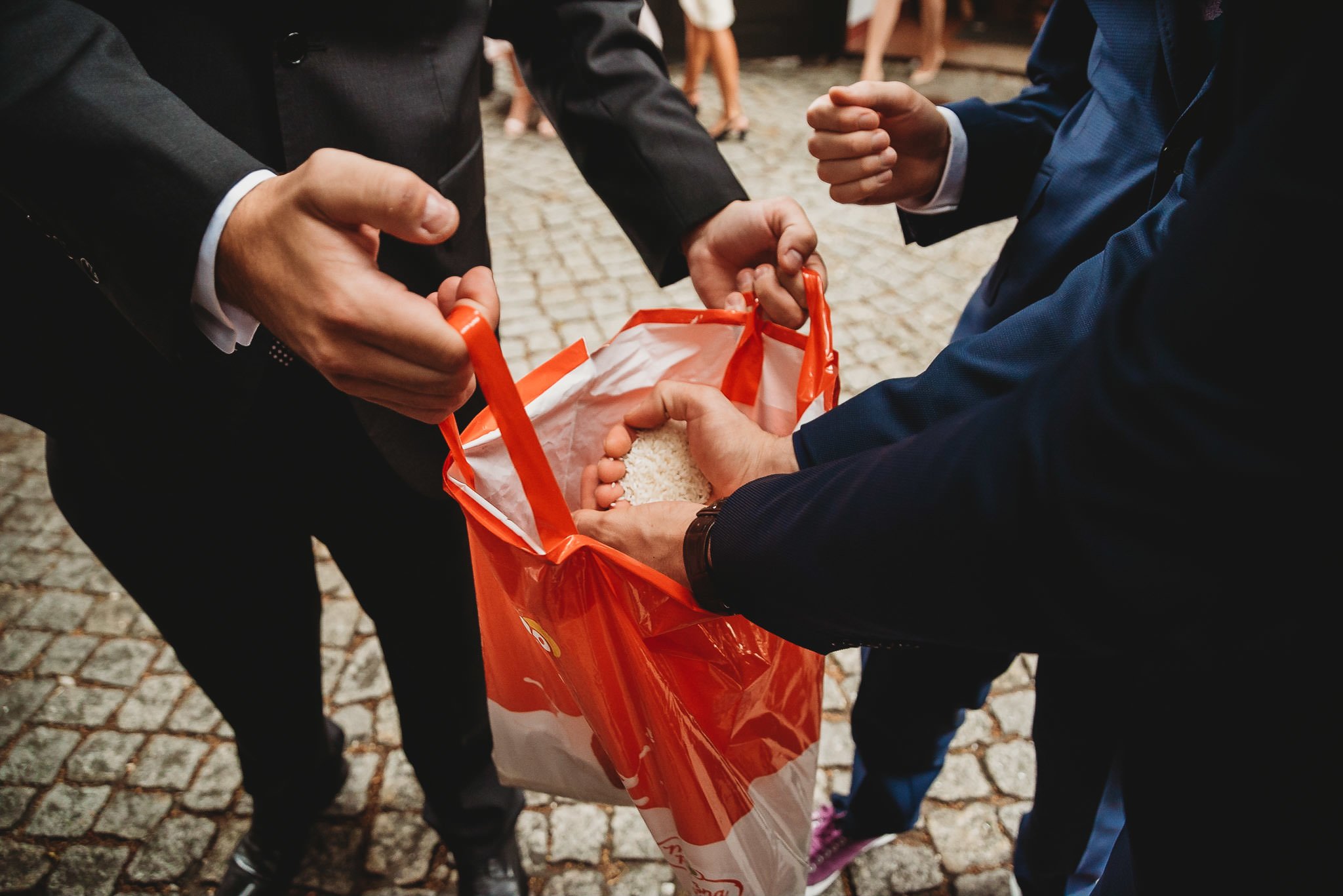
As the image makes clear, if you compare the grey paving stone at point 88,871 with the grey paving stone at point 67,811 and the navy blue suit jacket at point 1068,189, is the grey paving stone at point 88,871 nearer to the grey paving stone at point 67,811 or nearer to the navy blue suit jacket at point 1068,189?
the grey paving stone at point 67,811

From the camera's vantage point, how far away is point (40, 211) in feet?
2.98

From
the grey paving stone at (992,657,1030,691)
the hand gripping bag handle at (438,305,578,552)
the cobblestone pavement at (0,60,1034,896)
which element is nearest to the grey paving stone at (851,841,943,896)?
the cobblestone pavement at (0,60,1034,896)

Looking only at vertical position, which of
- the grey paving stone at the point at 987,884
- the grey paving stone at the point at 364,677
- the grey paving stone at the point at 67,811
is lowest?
the grey paving stone at the point at 67,811

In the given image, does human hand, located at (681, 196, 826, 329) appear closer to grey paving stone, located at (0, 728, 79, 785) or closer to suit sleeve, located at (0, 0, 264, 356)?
suit sleeve, located at (0, 0, 264, 356)

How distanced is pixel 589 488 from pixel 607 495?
2.4 inches

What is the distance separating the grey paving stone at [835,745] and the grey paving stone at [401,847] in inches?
42.9

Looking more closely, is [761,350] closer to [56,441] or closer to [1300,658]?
[1300,658]

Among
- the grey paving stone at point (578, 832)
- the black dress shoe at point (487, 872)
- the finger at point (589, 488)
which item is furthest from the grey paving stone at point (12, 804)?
the finger at point (589, 488)

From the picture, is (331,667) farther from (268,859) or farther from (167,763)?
(268,859)

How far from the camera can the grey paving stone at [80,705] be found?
88.0 inches

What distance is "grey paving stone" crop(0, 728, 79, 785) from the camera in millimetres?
2096

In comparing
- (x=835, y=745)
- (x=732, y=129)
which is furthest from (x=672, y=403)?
(x=732, y=129)

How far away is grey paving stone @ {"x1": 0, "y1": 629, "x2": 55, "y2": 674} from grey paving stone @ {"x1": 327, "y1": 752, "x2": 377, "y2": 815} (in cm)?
119

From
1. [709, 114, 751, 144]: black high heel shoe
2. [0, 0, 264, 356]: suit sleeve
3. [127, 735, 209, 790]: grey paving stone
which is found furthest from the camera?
[709, 114, 751, 144]: black high heel shoe
